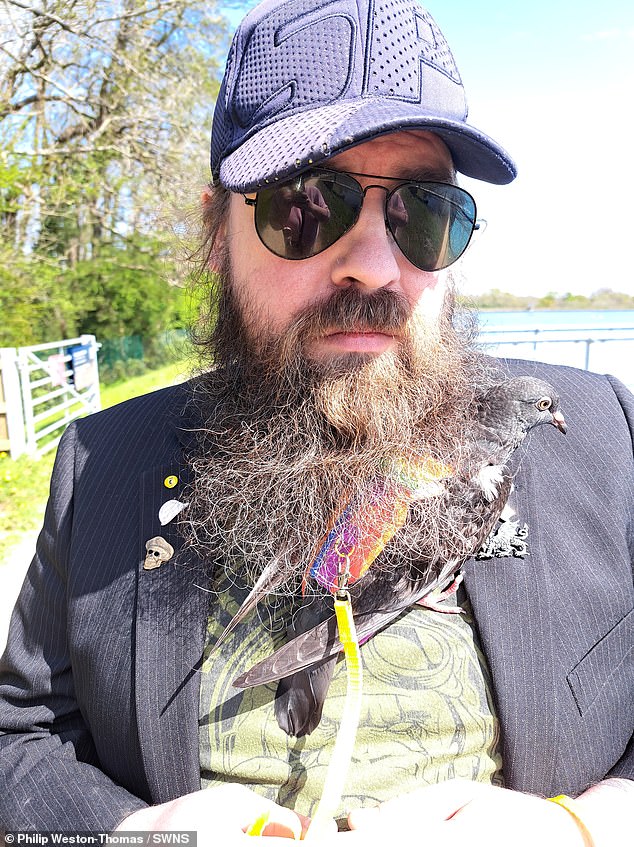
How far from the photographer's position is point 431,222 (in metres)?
1.43

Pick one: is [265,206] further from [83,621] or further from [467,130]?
[83,621]

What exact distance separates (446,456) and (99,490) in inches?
34.5

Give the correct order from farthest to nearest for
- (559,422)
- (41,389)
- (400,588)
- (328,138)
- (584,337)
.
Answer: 1. (41,389)
2. (584,337)
3. (559,422)
4. (400,588)
5. (328,138)

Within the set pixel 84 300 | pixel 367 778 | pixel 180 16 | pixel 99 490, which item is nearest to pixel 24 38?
pixel 180 16

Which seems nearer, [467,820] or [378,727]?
[467,820]

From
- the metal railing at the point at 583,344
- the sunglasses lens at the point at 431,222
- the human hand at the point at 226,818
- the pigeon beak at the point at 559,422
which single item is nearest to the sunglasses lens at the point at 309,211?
the sunglasses lens at the point at 431,222

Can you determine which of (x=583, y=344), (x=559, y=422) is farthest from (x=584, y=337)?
(x=559, y=422)

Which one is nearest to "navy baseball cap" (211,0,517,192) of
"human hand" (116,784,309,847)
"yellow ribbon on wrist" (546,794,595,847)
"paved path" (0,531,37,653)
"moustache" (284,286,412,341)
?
"moustache" (284,286,412,341)

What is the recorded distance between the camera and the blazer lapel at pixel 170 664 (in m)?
1.32

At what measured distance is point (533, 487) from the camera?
1519 mm

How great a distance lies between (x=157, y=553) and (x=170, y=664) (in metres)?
0.25

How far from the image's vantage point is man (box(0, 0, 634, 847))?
4.22ft

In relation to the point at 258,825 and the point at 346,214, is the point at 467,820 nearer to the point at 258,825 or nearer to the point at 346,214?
the point at 258,825

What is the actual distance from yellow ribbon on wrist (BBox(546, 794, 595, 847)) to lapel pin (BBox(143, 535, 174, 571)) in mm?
919
